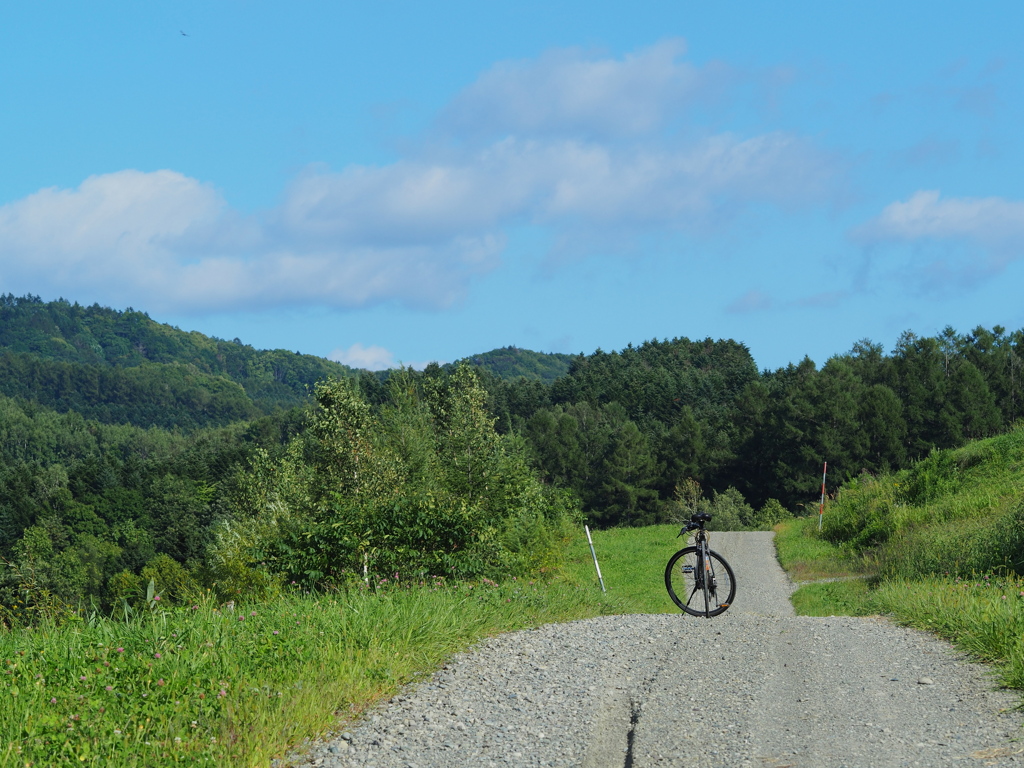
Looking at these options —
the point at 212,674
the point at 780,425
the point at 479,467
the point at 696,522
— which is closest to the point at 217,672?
the point at 212,674

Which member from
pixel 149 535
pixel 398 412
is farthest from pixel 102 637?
pixel 149 535

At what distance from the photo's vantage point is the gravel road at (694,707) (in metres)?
5.21

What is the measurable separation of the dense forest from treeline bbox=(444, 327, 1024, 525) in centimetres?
23

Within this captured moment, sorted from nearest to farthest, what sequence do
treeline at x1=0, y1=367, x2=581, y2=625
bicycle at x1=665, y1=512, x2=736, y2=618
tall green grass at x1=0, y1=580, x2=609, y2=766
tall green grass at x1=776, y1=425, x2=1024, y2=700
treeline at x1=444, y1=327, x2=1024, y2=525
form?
1. tall green grass at x1=0, y1=580, x2=609, y2=766
2. tall green grass at x1=776, y1=425, x2=1024, y2=700
3. bicycle at x1=665, y1=512, x2=736, y2=618
4. treeline at x1=0, y1=367, x2=581, y2=625
5. treeline at x1=444, y1=327, x2=1024, y2=525

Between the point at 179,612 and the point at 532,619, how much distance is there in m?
3.39

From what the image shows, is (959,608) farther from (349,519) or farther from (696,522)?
(349,519)

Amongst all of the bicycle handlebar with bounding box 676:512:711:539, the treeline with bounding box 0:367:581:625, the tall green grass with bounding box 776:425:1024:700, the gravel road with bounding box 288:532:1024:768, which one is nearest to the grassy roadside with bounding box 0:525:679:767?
the gravel road with bounding box 288:532:1024:768

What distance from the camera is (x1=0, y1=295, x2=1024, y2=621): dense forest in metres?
12.3

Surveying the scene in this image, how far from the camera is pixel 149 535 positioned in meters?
96.4

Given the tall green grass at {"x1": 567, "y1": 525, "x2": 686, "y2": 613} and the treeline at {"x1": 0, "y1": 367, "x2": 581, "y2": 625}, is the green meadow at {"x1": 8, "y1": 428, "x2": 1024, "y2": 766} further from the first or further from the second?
the tall green grass at {"x1": 567, "y1": 525, "x2": 686, "y2": 613}

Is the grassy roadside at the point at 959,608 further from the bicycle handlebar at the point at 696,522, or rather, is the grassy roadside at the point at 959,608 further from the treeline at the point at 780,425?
the treeline at the point at 780,425

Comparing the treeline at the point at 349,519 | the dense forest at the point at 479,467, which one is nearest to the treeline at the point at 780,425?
the dense forest at the point at 479,467

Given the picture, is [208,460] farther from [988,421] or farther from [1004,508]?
[1004,508]

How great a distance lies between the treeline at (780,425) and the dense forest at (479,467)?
229 millimetres
